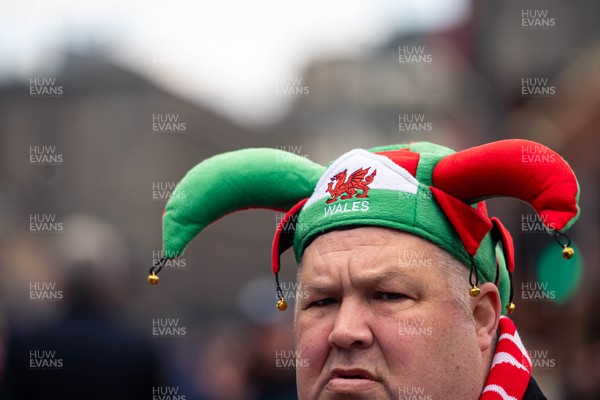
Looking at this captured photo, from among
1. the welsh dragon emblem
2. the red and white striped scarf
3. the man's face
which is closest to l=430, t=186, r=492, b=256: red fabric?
the man's face

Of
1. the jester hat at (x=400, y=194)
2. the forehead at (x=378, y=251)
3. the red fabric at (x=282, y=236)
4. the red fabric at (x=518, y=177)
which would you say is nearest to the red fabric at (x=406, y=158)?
the jester hat at (x=400, y=194)

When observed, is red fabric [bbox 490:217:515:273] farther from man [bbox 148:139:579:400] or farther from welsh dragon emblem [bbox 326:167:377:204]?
welsh dragon emblem [bbox 326:167:377:204]

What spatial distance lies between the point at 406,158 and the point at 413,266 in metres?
0.41

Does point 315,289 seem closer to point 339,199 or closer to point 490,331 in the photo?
point 339,199

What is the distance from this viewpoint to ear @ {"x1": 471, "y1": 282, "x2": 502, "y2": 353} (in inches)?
115

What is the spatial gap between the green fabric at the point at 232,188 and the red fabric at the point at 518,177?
585mm

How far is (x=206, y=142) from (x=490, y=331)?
33.2 meters

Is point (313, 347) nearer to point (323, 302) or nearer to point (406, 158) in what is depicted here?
→ point (323, 302)

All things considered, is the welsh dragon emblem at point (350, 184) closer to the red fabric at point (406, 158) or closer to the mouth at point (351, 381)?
the red fabric at point (406, 158)

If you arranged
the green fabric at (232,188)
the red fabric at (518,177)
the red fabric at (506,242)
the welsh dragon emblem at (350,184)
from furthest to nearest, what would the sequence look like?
the green fabric at (232,188) → the red fabric at (506,242) → the welsh dragon emblem at (350,184) → the red fabric at (518,177)

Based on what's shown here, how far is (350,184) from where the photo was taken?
298 cm

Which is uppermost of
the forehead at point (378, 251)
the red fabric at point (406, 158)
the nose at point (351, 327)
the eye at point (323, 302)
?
the red fabric at point (406, 158)

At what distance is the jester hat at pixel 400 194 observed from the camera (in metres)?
2.70

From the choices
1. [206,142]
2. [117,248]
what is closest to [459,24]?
[117,248]
